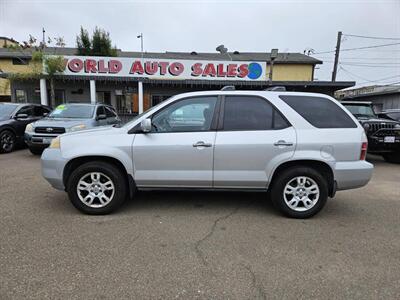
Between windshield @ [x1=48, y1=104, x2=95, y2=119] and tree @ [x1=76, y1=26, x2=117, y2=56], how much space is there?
2016 centimetres

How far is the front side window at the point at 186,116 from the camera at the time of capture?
411 cm

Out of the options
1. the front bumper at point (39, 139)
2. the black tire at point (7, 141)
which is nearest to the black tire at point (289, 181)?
the front bumper at point (39, 139)

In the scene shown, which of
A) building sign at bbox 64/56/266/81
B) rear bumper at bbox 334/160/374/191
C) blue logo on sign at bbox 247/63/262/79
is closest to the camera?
rear bumper at bbox 334/160/374/191

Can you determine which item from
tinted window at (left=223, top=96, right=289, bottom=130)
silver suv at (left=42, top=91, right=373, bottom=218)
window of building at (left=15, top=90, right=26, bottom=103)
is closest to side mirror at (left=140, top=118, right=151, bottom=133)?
silver suv at (left=42, top=91, right=373, bottom=218)

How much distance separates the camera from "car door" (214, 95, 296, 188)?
3.98 m

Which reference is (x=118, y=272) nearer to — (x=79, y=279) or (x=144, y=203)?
(x=79, y=279)

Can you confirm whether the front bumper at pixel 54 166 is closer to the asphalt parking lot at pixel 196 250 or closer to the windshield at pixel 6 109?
the asphalt parking lot at pixel 196 250

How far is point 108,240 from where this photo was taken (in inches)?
134

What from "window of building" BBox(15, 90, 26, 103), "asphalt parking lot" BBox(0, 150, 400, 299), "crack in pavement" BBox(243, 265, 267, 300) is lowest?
"crack in pavement" BBox(243, 265, 267, 300)

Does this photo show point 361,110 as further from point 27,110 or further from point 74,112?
point 27,110

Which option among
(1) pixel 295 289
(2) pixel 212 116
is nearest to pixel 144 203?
(2) pixel 212 116

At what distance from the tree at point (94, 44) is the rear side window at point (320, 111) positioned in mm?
26724

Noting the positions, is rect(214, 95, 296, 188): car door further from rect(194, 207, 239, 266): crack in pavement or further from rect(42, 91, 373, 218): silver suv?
rect(194, 207, 239, 266): crack in pavement

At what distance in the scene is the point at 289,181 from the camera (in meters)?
4.05
